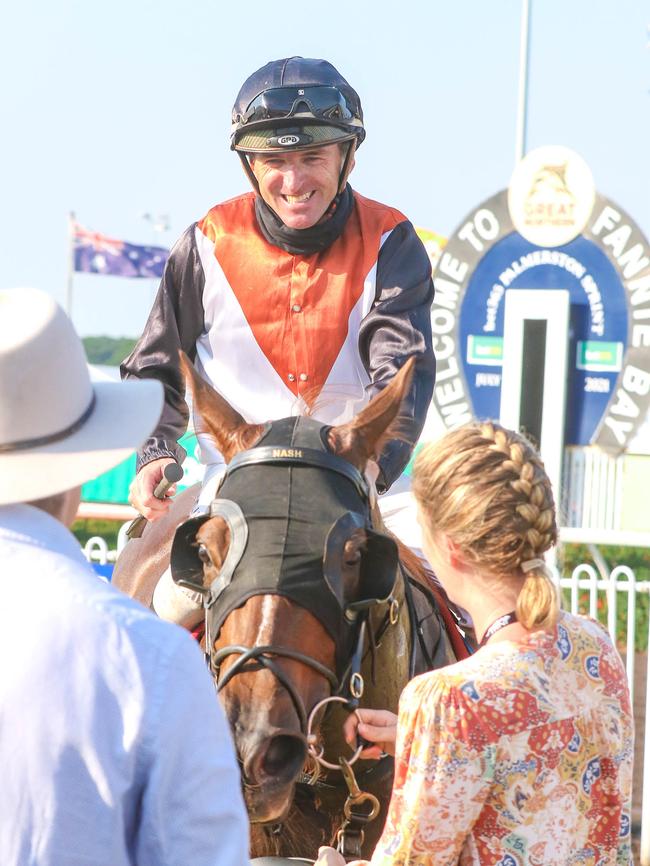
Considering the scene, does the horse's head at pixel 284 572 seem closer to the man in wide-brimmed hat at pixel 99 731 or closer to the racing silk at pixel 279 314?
the racing silk at pixel 279 314

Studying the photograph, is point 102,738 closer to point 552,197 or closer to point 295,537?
point 295,537

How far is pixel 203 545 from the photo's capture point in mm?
2984

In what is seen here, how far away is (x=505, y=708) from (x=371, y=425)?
48.1 inches

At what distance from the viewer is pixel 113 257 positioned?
31812mm

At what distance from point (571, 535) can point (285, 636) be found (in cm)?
572

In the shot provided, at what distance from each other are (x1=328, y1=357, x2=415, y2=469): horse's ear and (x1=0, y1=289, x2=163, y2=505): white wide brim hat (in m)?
1.47

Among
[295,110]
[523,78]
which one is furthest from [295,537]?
[523,78]

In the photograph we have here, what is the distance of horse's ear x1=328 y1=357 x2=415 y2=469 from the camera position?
312cm

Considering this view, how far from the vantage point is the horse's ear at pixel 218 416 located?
10.5 feet

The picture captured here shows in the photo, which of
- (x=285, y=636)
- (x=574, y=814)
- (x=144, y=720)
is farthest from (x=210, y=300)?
(x=144, y=720)

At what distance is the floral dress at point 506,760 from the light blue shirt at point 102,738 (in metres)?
0.60

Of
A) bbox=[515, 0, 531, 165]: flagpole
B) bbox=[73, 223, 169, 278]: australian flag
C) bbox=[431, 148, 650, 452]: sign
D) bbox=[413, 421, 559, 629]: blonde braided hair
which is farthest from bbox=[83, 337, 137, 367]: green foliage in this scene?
bbox=[413, 421, 559, 629]: blonde braided hair

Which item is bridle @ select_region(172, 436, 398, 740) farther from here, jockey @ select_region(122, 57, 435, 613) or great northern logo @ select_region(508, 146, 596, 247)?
great northern logo @ select_region(508, 146, 596, 247)

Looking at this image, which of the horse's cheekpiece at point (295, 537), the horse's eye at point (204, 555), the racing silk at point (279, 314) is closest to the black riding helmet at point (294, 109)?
the racing silk at point (279, 314)
